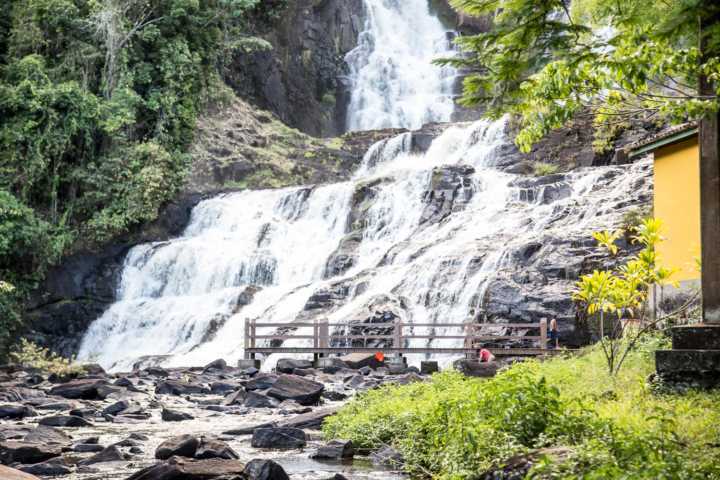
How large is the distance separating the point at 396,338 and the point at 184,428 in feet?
35.7

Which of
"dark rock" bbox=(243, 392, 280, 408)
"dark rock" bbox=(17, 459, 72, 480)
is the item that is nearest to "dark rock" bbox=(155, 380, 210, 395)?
"dark rock" bbox=(243, 392, 280, 408)

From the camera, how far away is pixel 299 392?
1522 centimetres

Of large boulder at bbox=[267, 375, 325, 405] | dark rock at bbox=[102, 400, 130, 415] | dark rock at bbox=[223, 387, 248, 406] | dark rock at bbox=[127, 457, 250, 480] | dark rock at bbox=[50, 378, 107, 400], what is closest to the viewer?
dark rock at bbox=[127, 457, 250, 480]

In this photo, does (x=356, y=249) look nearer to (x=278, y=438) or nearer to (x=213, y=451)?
(x=278, y=438)

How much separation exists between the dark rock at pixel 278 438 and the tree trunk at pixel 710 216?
16.2 ft

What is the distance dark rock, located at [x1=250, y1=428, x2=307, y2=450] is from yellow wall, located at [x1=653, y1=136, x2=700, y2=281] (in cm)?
996

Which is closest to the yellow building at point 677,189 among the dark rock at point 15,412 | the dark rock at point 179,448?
the dark rock at point 179,448

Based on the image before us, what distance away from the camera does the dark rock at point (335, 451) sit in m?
9.30

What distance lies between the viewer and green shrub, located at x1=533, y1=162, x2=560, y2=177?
32.7 meters

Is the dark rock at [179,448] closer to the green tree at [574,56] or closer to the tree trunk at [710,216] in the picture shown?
the green tree at [574,56]

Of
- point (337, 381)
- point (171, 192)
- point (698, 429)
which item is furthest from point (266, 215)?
point (698, 429)

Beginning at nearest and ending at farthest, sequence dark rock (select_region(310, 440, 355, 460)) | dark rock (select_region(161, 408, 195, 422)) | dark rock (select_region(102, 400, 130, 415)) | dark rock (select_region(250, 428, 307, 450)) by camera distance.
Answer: dark rock (select_region(310, 440, 355, 460))
dark rock (select_region(250, 428, 307, 450))
dark rock (select_region(161, 408, 195, 422))
dark rock (select_region(102, 400, 130, 415))

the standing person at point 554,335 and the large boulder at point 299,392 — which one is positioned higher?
the standing person at point 554,335

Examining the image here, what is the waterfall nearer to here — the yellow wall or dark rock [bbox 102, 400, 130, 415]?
the yellow wall
